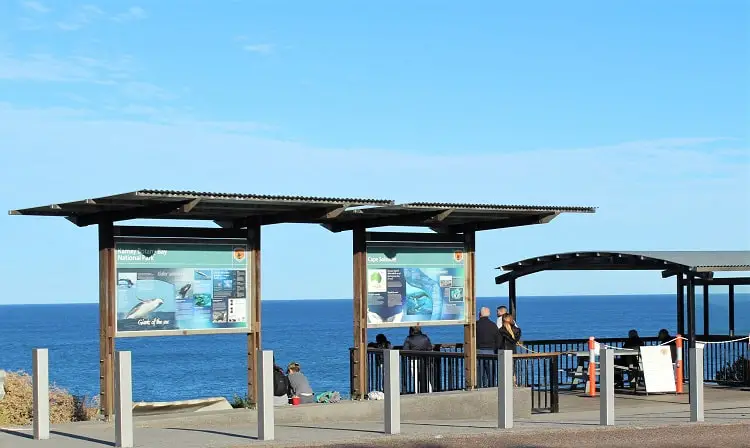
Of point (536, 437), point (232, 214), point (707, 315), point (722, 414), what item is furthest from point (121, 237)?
point (707, 315)

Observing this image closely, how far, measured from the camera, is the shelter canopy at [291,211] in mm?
14711

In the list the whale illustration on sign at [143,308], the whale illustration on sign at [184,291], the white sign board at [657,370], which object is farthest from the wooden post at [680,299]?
the whale illustration on sign at [143,308]

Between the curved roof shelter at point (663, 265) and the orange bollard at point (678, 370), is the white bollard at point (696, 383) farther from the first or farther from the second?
the orange bollard at point (678, 370)

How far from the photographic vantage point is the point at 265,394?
13359 mm

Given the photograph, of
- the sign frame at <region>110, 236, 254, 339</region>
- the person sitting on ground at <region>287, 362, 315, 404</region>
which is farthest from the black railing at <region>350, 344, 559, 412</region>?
the sign frame at <region>110, 236, 254, 339</region>

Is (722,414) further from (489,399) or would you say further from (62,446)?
(62,446)

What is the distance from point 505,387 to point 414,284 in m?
3.92

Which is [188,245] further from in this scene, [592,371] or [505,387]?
[592,371]

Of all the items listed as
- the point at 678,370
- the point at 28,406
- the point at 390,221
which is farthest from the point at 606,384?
the point at 28,406

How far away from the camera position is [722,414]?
56.3 ft

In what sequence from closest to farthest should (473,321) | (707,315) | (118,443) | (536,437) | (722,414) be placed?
1. (118,443)
2. (536,437)
3. (722,414)
4. (473,321)
5. (707,315)

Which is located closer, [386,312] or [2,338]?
[386,312]

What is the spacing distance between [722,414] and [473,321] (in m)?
3.85

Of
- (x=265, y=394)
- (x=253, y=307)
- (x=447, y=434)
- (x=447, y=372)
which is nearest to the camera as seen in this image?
Result: (x=265, y=394)
